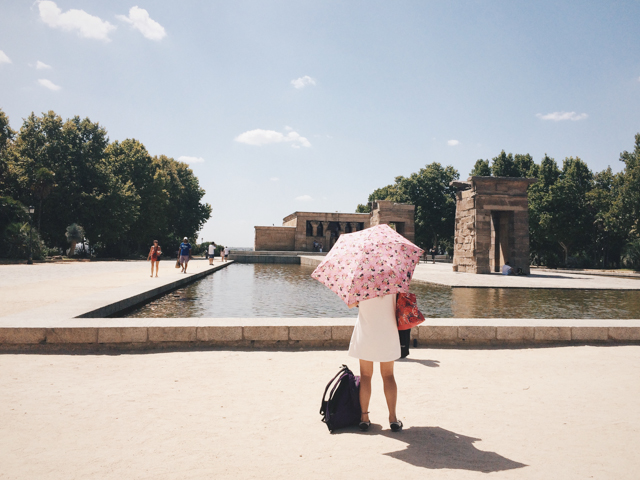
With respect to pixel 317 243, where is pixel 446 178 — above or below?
above

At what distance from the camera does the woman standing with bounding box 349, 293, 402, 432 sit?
3930mm

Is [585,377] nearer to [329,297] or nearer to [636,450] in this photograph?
[636,450]

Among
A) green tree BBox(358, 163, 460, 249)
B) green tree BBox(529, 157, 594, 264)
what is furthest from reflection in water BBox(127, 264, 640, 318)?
green tree BBox(358, 163, 460, 249)

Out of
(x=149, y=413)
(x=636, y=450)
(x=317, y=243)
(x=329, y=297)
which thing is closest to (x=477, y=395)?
(x=636, y=450)

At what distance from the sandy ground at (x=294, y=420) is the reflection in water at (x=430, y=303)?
4.27 meters

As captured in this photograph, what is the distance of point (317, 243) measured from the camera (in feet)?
186

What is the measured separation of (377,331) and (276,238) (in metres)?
55.3

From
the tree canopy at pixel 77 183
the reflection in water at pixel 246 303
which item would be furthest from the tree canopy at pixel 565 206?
the reflection in water at pixel 246 303

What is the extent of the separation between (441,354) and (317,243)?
164ft

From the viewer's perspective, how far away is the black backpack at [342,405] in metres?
3.91

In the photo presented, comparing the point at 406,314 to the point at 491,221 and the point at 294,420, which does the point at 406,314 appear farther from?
the point at 491,221

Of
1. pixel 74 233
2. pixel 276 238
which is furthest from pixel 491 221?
pixel 276 238

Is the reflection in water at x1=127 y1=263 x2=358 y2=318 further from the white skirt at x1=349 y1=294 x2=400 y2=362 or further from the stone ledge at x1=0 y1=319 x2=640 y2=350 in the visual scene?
the white skirt at x1=349 y1=294 x2=400 y2=362

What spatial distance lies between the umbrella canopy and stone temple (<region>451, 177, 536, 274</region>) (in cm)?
2140
